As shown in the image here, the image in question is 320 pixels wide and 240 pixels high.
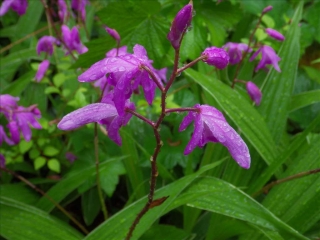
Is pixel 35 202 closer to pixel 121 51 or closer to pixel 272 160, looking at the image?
pixel 121 51

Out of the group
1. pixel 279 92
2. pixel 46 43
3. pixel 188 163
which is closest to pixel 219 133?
pixel 188 163

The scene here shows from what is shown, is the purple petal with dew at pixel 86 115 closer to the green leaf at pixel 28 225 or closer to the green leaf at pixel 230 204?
the green leaf at pixel 230 204

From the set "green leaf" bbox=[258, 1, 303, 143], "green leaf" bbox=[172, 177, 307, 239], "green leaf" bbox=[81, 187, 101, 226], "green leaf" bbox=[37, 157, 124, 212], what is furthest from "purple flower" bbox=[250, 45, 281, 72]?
"green leaf" bbox=[81, 187, 101, 226]

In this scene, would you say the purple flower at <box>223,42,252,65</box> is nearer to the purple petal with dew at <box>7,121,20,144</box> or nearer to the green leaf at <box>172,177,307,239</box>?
the green leaf at <box>172,177,307,239</box>

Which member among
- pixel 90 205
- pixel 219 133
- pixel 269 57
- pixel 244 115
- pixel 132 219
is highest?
pixel 219 133

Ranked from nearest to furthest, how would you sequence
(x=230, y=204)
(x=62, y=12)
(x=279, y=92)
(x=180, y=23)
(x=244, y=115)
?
(x=180, y=23), (x=230, y=204), (x=244, y=115), (x=279, y=92), (x=62, y=12)

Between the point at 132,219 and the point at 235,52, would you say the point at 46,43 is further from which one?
the point at 132,219
